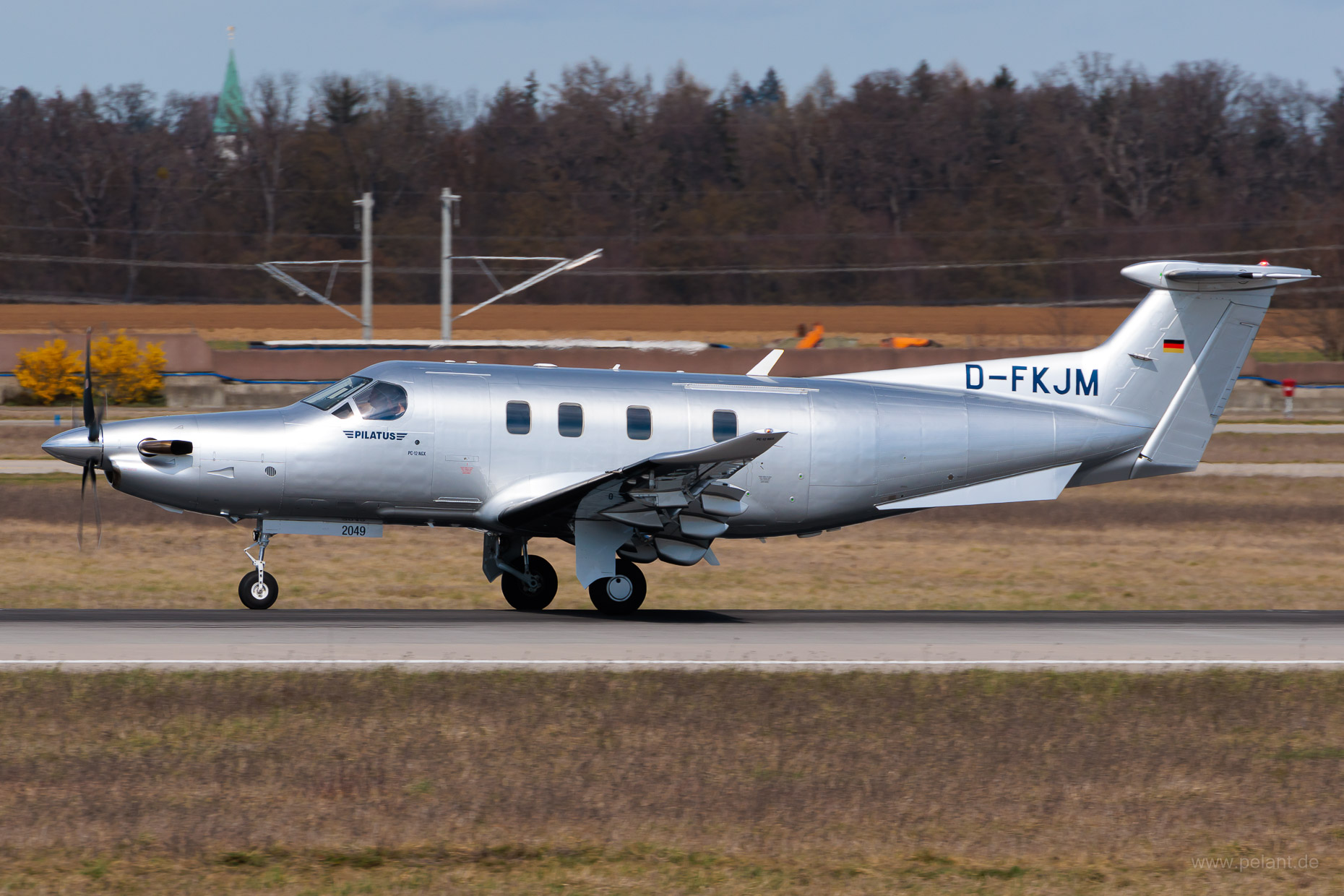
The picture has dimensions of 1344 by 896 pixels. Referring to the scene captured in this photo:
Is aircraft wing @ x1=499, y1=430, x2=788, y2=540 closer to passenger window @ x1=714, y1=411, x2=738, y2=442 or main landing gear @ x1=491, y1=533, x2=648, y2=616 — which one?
passenger window @ x1=714, y1=411, x2=738, y2=442

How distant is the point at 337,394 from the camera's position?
58.2 ft

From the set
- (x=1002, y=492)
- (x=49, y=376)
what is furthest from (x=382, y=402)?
(x=49, y=376)

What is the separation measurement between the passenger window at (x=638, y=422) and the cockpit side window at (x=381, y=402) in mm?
2859

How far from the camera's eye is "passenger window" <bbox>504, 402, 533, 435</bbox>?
17719mm

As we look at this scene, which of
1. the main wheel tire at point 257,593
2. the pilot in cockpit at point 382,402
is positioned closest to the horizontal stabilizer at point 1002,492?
the pilot in cockpit at point 382,402

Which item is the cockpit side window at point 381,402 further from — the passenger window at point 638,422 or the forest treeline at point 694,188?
the forest treeline at point 694,188

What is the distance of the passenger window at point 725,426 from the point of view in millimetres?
18141

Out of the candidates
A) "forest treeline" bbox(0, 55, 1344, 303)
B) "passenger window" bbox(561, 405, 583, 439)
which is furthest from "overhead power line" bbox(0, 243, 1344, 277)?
"passenger window" bbox(561, 405, 583, 439)

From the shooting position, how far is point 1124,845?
32.0 feet

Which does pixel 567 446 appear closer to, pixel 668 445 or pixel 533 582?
pixel 668 445

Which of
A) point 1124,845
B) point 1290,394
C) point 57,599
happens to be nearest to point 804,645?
point 1124,845

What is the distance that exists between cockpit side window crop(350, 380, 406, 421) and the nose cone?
3.08 m

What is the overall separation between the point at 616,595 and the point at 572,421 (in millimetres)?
2331

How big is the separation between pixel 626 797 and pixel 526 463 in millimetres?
7868
